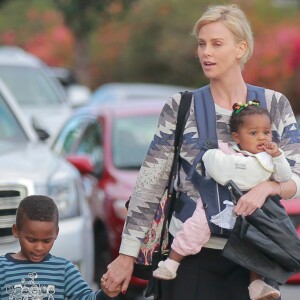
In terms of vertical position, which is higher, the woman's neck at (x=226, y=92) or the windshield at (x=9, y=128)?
the woman's neck at (x=226, y=92)

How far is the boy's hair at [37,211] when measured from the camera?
4777 mm

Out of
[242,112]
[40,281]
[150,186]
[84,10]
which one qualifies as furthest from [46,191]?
[84,10]

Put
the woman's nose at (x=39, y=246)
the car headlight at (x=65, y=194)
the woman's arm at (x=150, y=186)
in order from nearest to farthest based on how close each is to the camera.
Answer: the woman's nose at (x=39, y=246) < the woman's arm at (x=150, y=186) < the car headlight at (x=65, y=194)

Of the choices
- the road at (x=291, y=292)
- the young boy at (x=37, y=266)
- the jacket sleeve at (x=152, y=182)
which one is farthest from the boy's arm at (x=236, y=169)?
the road at (x=291, y=292)

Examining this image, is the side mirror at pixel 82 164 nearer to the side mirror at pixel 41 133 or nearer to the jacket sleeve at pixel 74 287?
the side mirror at pixel 41 133

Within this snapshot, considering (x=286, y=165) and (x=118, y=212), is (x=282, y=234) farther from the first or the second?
(x=118, y=212)

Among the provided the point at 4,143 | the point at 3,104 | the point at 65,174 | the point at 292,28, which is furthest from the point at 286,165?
the point at 292,28

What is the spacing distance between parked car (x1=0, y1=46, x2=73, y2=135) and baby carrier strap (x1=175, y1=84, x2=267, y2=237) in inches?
389

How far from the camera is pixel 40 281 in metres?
4.80

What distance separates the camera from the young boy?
4.75 meters

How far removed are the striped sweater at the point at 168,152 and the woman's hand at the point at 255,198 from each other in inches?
6.5

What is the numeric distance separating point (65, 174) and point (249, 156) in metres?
3.19

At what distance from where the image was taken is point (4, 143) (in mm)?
8430

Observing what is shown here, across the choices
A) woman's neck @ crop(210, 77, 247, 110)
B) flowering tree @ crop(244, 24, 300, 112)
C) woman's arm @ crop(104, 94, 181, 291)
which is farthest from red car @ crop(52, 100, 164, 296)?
flowering tree @ crop(244, 24, 300, 112)
